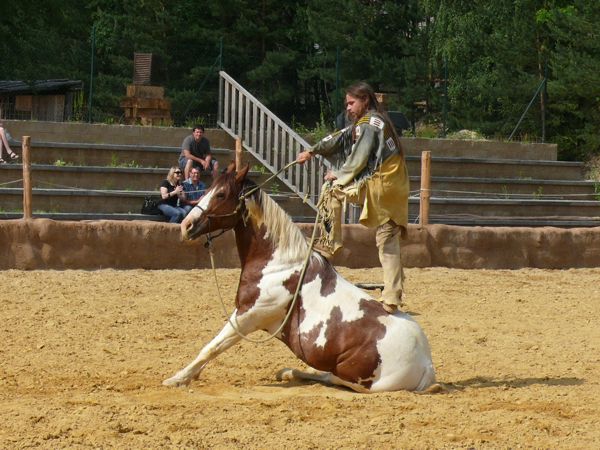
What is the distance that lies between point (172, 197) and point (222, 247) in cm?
271

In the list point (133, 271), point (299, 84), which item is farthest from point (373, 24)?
point (133, 271)

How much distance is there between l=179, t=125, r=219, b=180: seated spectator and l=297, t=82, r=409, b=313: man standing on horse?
969cm

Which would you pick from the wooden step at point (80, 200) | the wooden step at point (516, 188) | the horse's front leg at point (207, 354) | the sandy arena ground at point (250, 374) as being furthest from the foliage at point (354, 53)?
the horse's front leg at point (207, 354)

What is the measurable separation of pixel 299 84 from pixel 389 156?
24.4 m

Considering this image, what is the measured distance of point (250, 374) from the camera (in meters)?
7.98

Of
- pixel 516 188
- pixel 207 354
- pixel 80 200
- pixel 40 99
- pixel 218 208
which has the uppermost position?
pixel 40 99

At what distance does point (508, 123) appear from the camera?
27953 mm

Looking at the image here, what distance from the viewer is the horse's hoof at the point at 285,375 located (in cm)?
771

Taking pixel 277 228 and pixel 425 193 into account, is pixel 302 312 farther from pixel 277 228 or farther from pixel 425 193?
pixel 425 193

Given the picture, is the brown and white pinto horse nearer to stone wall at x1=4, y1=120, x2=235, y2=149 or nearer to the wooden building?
stone wall at x1=4, y1=120, x2=235, y2=149

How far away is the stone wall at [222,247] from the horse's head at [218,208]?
161 inches

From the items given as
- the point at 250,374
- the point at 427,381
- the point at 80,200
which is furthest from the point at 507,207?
the point at 427,381

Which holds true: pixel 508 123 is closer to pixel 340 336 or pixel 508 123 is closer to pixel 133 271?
pixel 133 271

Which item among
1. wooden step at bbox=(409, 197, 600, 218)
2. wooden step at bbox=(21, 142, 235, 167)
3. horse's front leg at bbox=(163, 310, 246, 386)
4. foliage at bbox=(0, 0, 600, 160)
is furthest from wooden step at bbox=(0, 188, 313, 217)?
horse's front leg at bbox=(163, 310, 246, 386)
